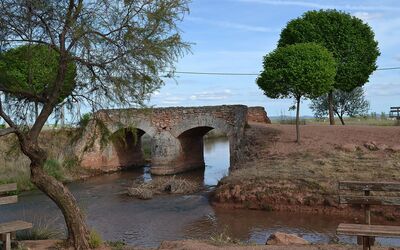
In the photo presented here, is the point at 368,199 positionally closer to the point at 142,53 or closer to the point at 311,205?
the point at 142,53

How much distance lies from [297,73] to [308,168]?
3.90 metres

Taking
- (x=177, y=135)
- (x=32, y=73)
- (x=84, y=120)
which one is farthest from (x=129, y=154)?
(x=32, y=73)

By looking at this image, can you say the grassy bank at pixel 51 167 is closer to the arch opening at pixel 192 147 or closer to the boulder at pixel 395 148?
the arch opening at pixel 192 147

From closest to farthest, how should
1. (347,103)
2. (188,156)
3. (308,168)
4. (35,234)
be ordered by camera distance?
1. (35,234)
2. (308,168)
3. (188,156)
4. (347,103)

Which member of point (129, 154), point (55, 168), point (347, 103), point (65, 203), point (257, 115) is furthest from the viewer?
point (347, 103)

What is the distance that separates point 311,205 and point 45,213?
27.2ft

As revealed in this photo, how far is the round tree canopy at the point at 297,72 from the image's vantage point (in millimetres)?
17844

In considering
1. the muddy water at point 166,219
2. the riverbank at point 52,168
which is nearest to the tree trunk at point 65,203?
the muddy water at point 166,219

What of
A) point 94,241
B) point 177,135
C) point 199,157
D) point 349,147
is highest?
point 177,135

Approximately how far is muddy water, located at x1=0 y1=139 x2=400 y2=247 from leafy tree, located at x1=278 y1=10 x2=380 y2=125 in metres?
11.0

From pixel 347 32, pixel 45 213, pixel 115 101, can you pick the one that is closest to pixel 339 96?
pixel 347 32

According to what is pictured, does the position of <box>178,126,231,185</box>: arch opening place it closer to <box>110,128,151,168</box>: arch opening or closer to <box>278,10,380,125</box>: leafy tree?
<box>110,128,151,168</box>: arch opening

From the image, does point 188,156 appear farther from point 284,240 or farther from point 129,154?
point 284,240

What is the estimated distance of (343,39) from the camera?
84.0 feet
